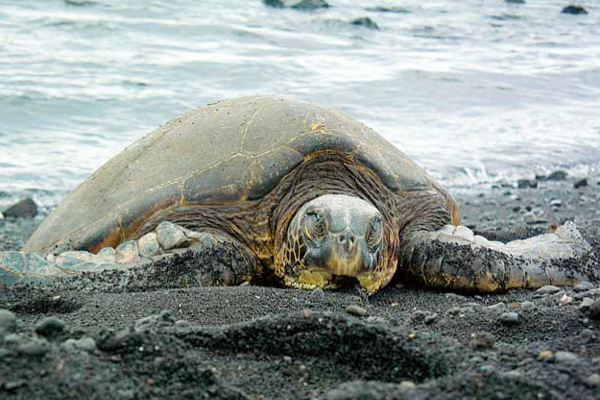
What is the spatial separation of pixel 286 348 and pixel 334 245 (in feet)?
3.94

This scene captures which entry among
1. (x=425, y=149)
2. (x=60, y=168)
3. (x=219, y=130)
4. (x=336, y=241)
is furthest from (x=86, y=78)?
(x=336, y=241)

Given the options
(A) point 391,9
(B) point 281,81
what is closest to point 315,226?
(B) point 281,81

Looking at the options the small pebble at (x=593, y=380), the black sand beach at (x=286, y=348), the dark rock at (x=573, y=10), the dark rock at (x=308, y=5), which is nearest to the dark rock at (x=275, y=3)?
the dark rock at (x=308, y=5)

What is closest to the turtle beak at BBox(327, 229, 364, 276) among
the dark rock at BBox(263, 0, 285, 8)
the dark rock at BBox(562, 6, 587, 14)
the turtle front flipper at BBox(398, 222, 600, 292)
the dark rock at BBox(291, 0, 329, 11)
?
the turtle front flipper at BBox(398, 222, 600, 292)

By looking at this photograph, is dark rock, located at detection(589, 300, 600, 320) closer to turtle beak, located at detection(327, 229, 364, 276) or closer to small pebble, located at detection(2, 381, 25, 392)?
turtle beak, located at detection(327, 229, 364, 276)

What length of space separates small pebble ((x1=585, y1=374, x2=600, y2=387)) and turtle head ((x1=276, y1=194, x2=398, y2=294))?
1674mm

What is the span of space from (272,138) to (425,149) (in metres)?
5.90

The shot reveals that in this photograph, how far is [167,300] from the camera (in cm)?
322

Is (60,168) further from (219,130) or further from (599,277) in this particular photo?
(599,277)

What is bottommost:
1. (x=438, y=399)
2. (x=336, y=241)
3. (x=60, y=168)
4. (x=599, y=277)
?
(x=60, y=168)

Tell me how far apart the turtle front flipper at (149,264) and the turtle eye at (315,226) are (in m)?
0.51

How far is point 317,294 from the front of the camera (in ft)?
11.3

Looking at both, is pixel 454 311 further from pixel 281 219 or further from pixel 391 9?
pixel 391 9

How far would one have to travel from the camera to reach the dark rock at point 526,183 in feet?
28.3
